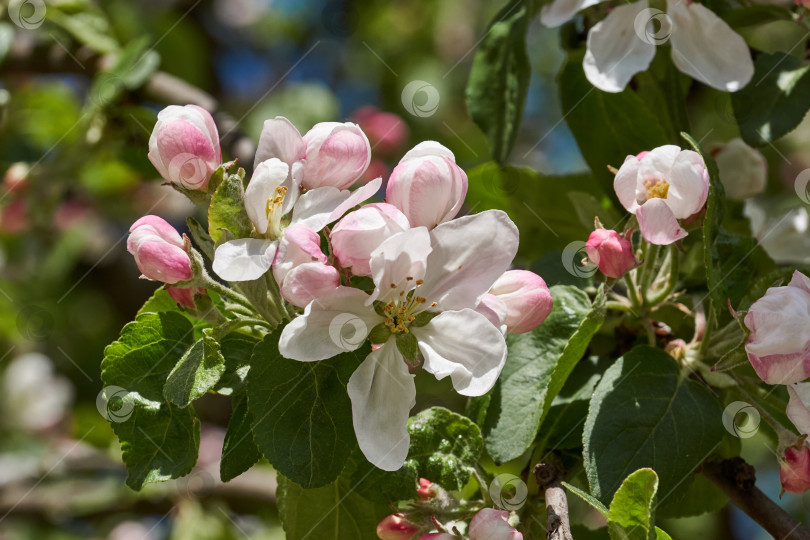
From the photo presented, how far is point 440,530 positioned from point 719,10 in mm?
973

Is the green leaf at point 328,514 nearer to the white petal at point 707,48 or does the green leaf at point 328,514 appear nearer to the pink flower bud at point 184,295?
the pink flower bud at point 184,295

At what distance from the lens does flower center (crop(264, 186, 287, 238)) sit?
0.93 metres

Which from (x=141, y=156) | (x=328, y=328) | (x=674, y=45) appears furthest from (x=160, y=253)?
(x=141, y=156)

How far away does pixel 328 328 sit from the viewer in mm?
888

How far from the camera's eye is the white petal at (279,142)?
0.98 metres

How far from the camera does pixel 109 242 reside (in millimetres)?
3336

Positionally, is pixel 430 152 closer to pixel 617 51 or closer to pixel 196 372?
pixel 196 372

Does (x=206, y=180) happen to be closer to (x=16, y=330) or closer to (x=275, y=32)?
(x=16, y=330)

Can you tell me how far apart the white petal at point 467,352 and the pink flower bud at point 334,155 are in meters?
0.20

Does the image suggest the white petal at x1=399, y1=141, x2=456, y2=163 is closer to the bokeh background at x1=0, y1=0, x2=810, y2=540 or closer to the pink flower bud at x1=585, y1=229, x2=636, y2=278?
the pink flower bud at x1=585, y1=229, x2=636, y2=278

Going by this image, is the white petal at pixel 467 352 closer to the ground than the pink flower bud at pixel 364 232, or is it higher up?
closer to the ground

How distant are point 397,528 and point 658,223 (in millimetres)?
445

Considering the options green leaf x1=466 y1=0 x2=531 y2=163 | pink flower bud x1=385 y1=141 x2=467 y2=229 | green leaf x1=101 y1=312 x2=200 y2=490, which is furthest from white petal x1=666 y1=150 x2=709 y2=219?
green leaf x1=101 y1=312 x2=200 y2=490

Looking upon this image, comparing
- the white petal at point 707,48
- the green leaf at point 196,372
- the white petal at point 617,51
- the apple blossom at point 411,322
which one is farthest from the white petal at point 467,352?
the white petal at point 707,48
